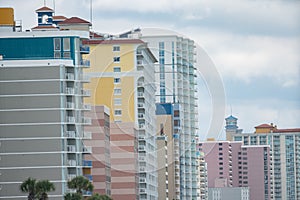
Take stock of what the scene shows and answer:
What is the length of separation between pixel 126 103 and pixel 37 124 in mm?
27601

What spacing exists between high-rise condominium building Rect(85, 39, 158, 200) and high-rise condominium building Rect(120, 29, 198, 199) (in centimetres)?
1606

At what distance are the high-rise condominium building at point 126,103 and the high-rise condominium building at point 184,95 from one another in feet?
52.7

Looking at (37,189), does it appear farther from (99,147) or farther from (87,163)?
(99,147)

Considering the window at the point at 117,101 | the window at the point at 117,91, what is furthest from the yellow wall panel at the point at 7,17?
the window at the point at 117,101

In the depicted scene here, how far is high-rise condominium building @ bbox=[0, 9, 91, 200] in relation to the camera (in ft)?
261

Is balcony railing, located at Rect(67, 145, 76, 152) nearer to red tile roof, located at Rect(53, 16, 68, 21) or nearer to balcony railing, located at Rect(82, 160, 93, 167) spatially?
balcony railing, located at Rect(82, 160, 93, 167)

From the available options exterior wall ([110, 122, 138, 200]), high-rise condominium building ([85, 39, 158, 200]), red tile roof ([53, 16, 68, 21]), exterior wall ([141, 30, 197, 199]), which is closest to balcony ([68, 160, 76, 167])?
high-rise condominium building ([85, 39, 158, 200])

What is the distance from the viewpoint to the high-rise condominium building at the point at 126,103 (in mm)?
102375

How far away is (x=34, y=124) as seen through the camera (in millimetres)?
80375

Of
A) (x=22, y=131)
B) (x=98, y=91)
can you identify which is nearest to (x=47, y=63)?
(x=22, y=131)

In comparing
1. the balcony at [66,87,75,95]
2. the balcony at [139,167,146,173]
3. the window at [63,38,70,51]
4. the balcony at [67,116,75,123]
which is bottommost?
the balcony at [139,167,146,173]

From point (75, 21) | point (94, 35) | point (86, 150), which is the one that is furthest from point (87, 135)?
point (94, 35)

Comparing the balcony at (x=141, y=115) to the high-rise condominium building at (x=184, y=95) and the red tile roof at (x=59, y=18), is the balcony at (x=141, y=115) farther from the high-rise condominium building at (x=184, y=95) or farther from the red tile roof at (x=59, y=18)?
the high-rise condominium building at (x=184, y=95)

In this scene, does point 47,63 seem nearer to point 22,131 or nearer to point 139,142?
point 22,131
